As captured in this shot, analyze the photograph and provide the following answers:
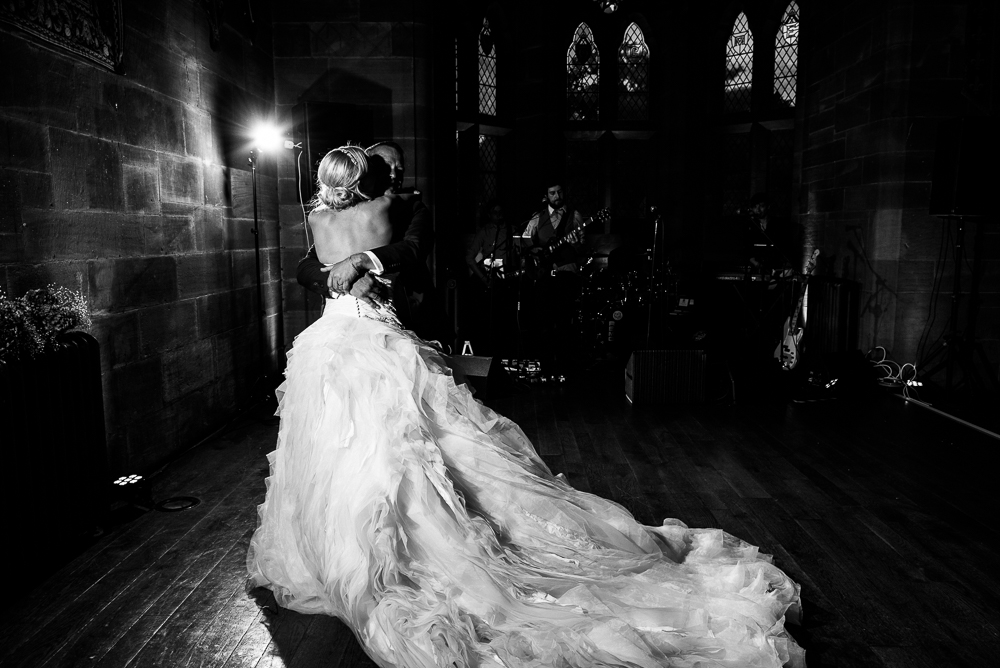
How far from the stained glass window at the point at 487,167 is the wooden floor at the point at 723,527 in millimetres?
4948

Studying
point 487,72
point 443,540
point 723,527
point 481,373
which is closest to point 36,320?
point 443,540

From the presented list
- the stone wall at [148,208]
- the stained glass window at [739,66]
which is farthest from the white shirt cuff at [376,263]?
the stained glass window at [739,66]

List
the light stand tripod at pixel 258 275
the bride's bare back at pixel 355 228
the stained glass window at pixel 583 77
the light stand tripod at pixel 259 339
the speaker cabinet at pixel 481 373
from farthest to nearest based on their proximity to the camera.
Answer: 1. the stained glass window at pixel 583 77
2. the speaker cabinet at pixel 481 373
3. the light stand tripod at pixel 259 339
4. the light stand tripod at pixel 258 275
5. the bride's bare back at pixel 355 228

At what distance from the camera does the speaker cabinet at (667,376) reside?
6051 mm

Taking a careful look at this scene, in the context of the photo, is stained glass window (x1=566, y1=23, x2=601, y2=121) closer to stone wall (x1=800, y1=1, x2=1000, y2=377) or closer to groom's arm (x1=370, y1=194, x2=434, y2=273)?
stone wall (x1=800, y1=1, x2=1000, y2=377)

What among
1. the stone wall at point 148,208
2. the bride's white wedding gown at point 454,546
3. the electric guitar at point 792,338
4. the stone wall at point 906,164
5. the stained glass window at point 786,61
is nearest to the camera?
the bride's white wedding gown at point 454,546

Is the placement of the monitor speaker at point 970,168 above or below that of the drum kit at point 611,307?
above

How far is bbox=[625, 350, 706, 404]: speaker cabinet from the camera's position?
19.9 feet

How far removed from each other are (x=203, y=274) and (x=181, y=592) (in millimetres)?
2704

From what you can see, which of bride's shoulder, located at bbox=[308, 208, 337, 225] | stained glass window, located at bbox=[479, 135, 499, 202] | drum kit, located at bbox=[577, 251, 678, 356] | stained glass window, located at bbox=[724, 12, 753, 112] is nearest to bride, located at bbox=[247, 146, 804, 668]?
bride's shoulder, located at bbox=[308, 208, 337, 225]

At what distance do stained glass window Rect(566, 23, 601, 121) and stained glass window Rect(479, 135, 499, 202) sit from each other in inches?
47.2

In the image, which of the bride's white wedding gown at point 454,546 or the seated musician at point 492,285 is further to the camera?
the seated musician at point 492,285

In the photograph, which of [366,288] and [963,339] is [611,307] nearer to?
[963,339]

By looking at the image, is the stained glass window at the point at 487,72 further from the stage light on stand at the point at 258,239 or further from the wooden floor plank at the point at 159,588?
the wooden floor plank at the point at 159,588
